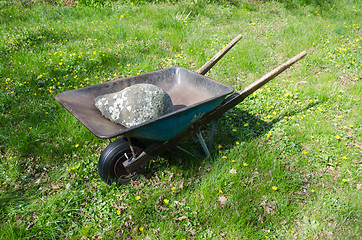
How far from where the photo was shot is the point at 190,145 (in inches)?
124

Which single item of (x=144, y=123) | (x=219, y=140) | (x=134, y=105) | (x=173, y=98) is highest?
(x=144, y=123)

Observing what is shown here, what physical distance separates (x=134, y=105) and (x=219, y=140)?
4.44 ft

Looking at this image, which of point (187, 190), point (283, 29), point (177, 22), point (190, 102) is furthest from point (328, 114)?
point (177, 22)

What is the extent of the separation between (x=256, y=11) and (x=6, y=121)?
740 centimetres

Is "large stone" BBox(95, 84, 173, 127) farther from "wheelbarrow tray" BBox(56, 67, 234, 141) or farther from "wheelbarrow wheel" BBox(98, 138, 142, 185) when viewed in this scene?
"wheelbarrow wheel" BBox(98, 138, 142, 185)

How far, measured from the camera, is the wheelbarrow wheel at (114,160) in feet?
7.98

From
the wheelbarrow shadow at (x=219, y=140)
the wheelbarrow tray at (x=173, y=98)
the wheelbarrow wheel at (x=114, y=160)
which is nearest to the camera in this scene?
the wheelbarrow tray at (x=173, y=98)

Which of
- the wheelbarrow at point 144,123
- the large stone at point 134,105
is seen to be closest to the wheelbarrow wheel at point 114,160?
the wheelbarrow at point 144,123

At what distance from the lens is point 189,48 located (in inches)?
202

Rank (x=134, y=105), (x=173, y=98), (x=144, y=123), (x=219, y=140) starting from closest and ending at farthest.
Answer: (x=144, y=123)
(x=134, y=105)
(x=173, y=98)
(x=219, y=140)

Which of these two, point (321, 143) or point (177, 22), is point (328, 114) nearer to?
point (321, 143)

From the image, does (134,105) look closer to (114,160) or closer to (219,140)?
(114,160)

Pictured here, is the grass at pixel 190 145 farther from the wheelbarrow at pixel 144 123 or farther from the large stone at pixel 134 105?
the large stone at pixel 134 105

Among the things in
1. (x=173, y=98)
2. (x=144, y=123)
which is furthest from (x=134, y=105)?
(x=173, y=98)
